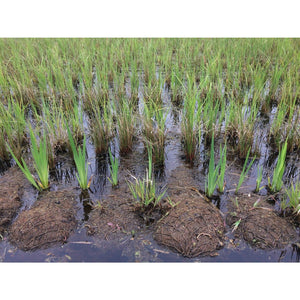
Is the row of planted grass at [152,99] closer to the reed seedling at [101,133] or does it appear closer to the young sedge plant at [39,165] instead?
the reed seedling at [101,133]

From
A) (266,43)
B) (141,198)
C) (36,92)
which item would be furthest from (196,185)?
(266,43)

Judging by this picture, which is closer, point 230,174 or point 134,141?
point 230,174

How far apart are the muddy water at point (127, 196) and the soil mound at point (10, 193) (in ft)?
0.20

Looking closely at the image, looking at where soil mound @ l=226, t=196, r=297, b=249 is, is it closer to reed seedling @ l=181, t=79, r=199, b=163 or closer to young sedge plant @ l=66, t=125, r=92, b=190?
reed seedling @ l=181, t=79, r=199, b=163

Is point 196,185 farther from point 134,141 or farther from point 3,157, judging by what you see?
point 3,157

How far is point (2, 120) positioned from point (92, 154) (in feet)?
3.35

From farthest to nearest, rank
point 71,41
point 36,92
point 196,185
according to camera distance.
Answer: point 71,41, point 36,92, point 196,185

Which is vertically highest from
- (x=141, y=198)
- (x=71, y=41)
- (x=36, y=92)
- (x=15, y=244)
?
(x=71, y=41)

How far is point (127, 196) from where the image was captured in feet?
8.50

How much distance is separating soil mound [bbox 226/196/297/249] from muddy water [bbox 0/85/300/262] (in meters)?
0.06

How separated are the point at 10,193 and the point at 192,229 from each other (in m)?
1.67

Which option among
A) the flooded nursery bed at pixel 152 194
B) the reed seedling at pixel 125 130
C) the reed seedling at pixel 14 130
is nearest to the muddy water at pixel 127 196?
the flooded nursery bed at pixel 152 194

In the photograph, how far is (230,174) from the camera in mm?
2855

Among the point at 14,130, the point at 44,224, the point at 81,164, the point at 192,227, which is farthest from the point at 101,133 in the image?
the point at 192,227
